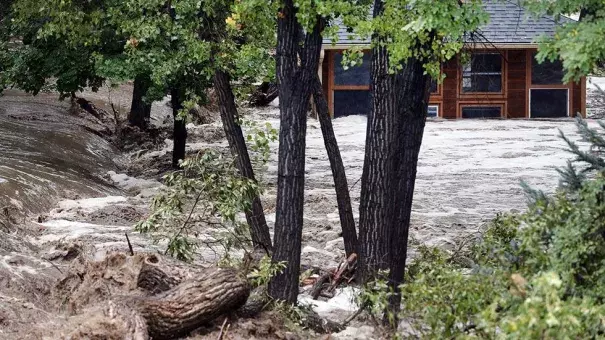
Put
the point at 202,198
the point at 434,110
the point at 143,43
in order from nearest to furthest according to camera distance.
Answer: the point at 202,198 < the point at 143,43 < the point at 434,110

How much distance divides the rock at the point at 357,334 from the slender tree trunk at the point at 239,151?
186 centimetres

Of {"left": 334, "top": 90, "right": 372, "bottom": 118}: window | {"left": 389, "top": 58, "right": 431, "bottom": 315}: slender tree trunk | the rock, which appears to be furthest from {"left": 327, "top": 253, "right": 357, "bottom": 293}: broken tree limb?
{"left": 334, "top": 90, "right": 372, "bottom": 118}: window

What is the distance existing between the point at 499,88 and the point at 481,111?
0.94 metres

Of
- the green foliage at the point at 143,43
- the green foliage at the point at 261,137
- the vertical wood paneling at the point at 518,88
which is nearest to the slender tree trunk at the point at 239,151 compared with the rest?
the green foliage at the point at 261,137

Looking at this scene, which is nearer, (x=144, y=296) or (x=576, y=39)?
(x=576, y=39)

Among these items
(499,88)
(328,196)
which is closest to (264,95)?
(499,88)

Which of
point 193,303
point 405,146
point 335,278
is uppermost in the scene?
point 405,146

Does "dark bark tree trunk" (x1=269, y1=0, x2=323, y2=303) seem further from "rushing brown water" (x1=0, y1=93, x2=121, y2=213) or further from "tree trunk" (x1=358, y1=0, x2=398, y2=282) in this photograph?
"rushing brown water" (x1=0, y1=93, x2=121, y2=213)

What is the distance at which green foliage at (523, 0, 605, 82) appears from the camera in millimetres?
6371

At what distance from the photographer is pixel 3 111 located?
84.1 feet

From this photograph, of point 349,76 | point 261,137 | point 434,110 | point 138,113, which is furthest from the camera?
point 434,110

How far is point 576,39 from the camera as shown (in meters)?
6.50

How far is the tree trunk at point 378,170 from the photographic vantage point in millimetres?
10430

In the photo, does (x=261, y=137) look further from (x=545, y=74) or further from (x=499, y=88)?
(x=545, y=74)
